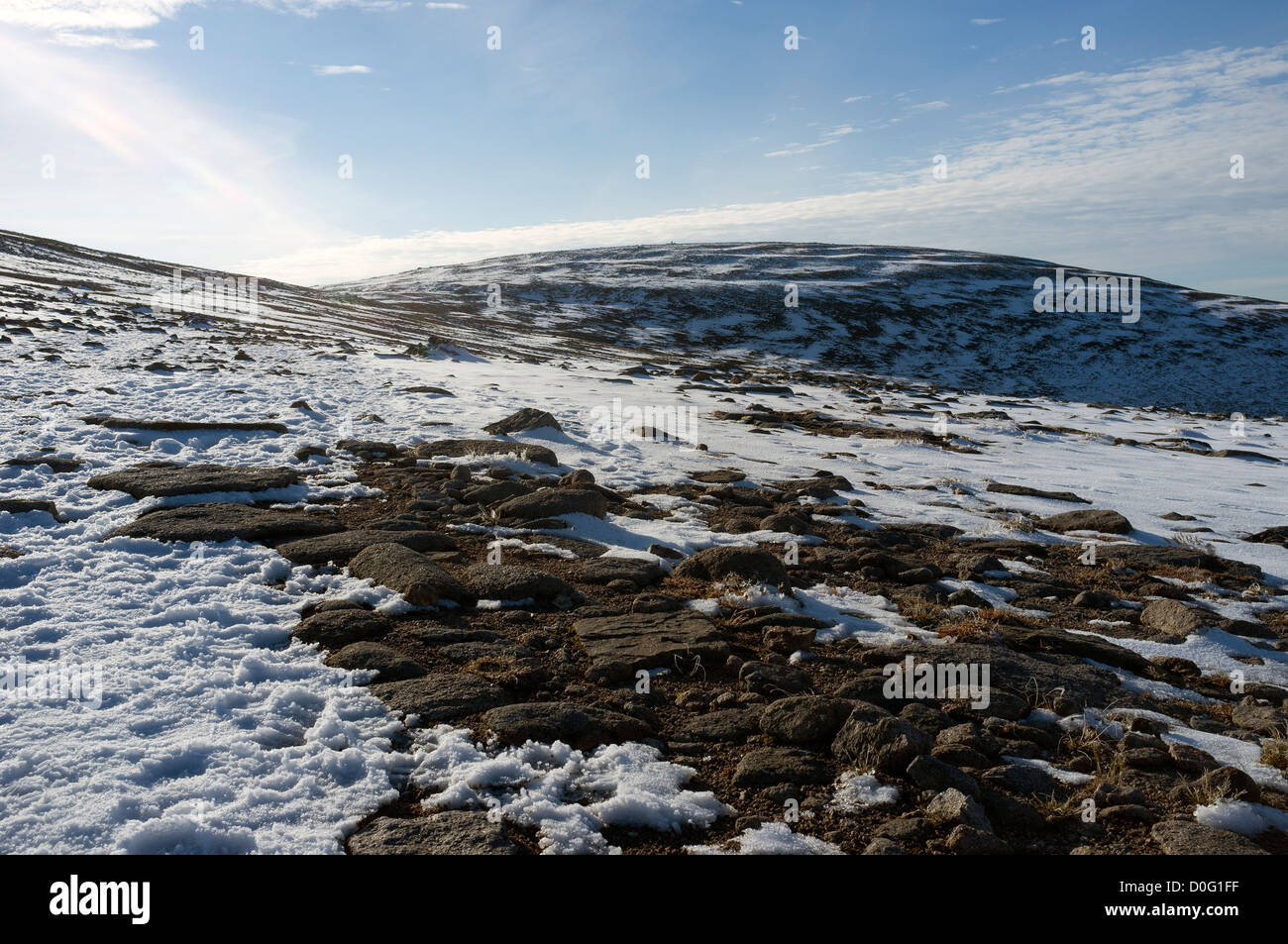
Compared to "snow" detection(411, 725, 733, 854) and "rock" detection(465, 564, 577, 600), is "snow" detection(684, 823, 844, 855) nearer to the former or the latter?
"snow" detection(411, 725, 733, 854)

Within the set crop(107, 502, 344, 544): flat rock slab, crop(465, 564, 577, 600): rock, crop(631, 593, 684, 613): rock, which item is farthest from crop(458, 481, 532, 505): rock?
crop(631, 593, 684, 613): rock

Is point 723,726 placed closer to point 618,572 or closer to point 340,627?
point 618,572

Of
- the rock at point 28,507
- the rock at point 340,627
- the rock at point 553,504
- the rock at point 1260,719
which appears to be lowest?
the rock at point 1260,719

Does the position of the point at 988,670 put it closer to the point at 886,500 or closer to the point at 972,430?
the point at 886,500

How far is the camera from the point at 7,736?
4465 millimetres

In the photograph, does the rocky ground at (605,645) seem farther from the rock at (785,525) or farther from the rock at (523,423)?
the rock at (523,423)

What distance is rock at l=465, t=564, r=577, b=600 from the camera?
24.4ft

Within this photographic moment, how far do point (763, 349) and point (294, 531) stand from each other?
5474cm

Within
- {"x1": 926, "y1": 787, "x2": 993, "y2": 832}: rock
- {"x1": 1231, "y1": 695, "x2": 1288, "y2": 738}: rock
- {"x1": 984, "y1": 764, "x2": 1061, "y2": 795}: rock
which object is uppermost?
{"x1": 926, "y1": 787, "x2": 993, "y2": 832}: rock

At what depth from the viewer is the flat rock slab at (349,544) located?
26.1 ft

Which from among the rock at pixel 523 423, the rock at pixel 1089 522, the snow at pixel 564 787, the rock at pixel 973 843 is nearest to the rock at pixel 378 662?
the snow at pixel 564 787

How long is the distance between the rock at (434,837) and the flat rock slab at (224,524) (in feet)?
18.0

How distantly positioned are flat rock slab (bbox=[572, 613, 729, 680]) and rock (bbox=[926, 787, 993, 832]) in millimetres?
2327
